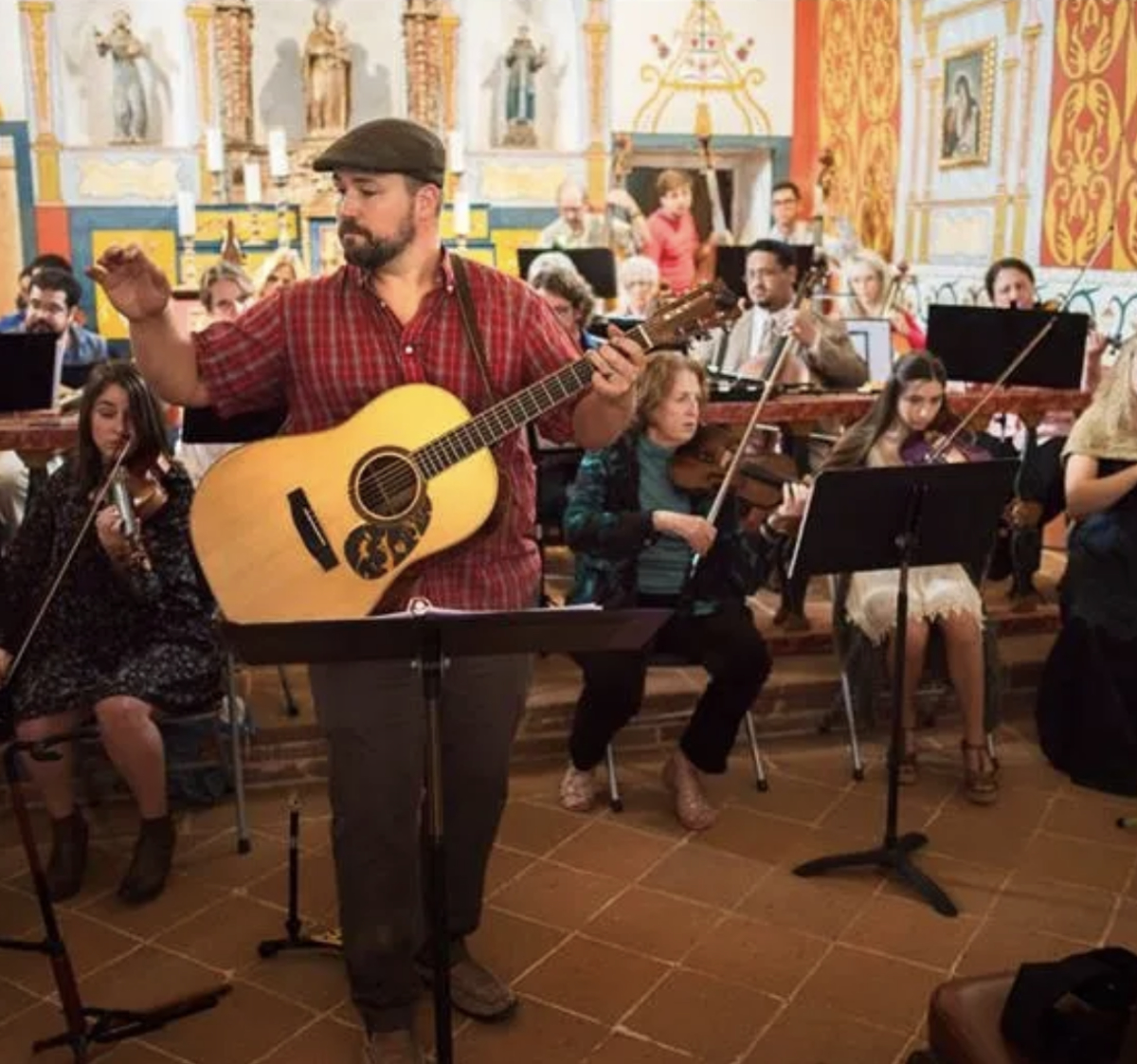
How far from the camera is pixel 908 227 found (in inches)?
392

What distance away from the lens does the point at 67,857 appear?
11.6ft

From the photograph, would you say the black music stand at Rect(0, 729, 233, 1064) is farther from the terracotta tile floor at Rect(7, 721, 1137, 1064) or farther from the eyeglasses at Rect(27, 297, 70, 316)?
the eyeglasses at Rect(27, 297, 70, 316)

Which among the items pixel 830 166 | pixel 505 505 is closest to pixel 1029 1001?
pixel 505 505

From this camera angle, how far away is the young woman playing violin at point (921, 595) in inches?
162

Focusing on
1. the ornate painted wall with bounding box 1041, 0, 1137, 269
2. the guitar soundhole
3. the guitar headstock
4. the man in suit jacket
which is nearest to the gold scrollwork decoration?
the ornate painted wall with bounding box 1041, 0, 1137, 269

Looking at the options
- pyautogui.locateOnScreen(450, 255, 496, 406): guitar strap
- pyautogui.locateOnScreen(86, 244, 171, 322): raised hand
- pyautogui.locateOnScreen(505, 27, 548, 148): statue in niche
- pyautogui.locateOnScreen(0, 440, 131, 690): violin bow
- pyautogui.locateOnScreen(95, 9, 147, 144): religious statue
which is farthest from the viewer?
pyautogui.locateOnScreen(505, 27, 548, 148): statue in niche

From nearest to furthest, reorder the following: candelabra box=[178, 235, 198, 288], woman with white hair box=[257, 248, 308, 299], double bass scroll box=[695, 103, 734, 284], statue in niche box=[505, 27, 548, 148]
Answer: woman with white hair box=[257, 248, 308, 299] → candelabra box=[178, 235, 198, 288] → double bass scroll box=[695, 103, 734, 284] → statue in niche box=[505, 27, 548, 148]

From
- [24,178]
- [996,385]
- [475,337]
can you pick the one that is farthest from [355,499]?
[24,178]

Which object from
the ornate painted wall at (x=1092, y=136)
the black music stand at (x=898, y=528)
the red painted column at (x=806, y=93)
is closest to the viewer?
the black music stand at (x=898, y=528)

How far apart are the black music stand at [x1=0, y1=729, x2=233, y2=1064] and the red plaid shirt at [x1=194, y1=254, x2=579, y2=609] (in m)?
0.79

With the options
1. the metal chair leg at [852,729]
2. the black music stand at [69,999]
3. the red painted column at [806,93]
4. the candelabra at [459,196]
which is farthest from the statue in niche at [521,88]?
the black music stand at [69,999]

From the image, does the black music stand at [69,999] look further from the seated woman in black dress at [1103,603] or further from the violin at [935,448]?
the seated woman in black dress at [1103,603]

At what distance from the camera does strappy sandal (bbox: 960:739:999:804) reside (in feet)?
13.3

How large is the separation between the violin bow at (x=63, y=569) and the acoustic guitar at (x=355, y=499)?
443 mm
